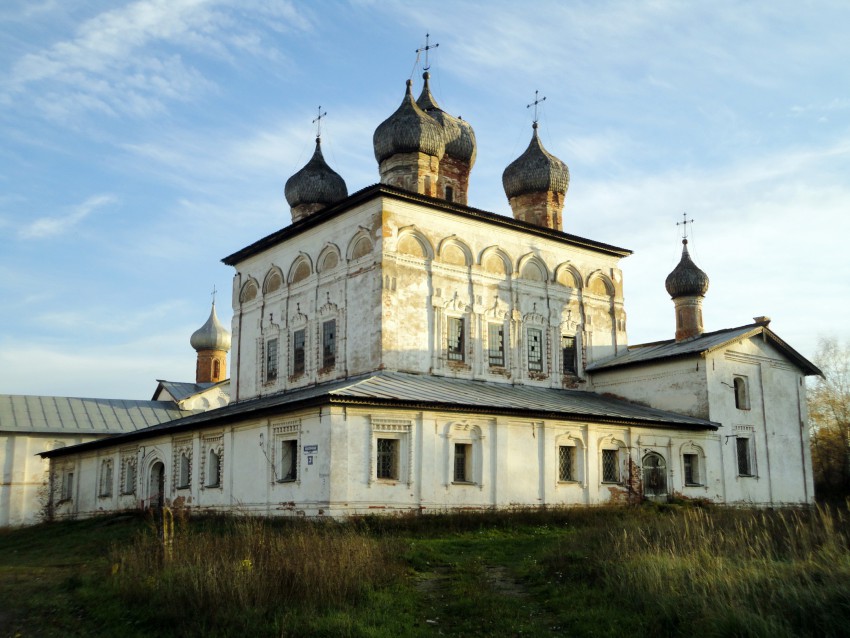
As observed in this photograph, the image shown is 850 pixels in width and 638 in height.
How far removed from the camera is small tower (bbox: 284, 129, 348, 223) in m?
26.1

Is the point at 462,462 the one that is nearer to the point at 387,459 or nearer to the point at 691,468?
the point at 387,459

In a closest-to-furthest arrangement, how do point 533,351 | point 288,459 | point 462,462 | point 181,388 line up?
point 288,459, point 462,462, point 533,351, point 181,388

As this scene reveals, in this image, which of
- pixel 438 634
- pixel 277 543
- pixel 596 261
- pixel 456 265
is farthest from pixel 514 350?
pixel 438 634

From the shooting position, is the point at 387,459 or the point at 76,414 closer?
the point at 387,459

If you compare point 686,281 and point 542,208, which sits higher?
point 542,208

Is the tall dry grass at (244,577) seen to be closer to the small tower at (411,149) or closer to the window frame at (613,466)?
the window frame at (613,466)

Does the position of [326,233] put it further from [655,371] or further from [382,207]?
[655,371]

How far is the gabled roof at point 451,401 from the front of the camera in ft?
56.0

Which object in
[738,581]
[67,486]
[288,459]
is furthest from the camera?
[67,486]

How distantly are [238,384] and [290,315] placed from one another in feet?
10.1

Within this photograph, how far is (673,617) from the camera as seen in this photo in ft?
27.4

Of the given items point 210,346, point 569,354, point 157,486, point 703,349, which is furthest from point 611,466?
point 210,346

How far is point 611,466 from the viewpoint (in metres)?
20.7

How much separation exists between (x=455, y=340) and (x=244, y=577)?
1277 centimetres
